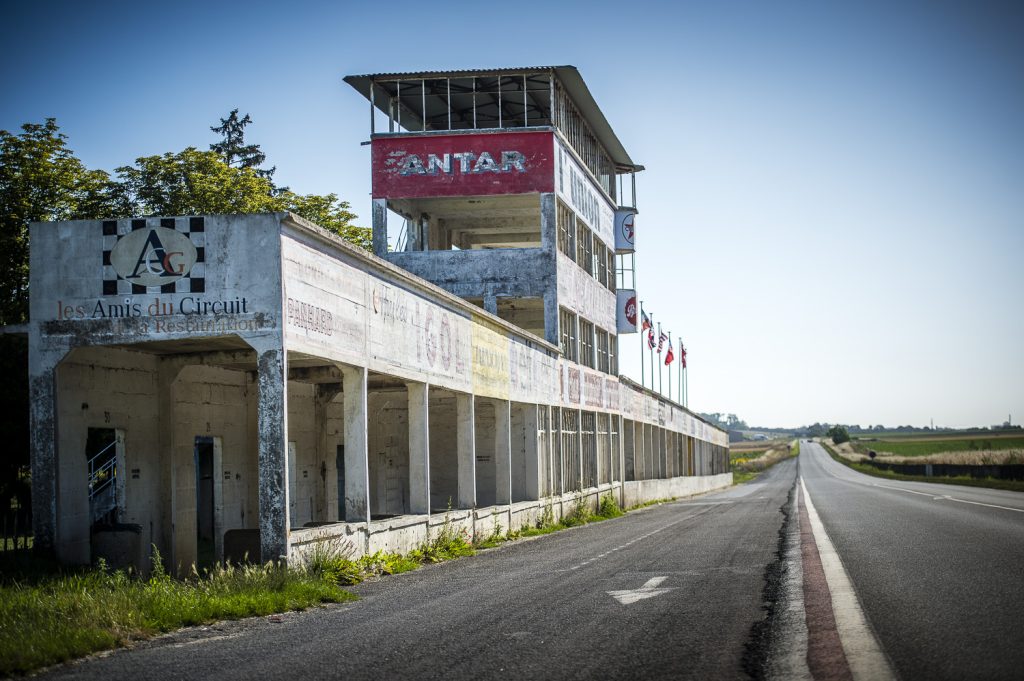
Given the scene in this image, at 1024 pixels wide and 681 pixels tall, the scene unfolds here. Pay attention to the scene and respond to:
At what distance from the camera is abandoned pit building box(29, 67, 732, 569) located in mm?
13555

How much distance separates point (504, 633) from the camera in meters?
8.74

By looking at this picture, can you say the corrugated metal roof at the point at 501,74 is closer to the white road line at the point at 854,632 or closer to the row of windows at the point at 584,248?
the row of windows at the point at 584,248

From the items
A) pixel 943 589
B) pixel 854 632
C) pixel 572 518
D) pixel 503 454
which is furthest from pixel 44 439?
pixel 572 518

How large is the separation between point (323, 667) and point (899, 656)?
4.00 metres

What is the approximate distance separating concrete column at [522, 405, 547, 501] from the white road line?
15354mm

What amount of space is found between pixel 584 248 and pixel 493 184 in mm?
6903

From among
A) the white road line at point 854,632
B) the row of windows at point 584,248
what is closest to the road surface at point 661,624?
the white road line at point 854,632

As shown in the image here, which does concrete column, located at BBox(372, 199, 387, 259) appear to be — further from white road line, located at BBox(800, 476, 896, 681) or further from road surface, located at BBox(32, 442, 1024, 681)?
white road line, located at BBox(800, 476, 896, 681)

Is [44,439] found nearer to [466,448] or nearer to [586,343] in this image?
[466,448]

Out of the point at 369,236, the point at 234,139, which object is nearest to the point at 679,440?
the point at 369,236

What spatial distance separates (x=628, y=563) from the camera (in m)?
14.8

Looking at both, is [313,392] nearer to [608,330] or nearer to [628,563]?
[628,563]

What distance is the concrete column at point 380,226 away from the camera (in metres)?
32.4

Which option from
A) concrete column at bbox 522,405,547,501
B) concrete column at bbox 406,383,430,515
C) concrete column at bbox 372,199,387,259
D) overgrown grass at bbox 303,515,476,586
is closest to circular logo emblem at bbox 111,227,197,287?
overgrown grass at bbox 303,515,476,586
